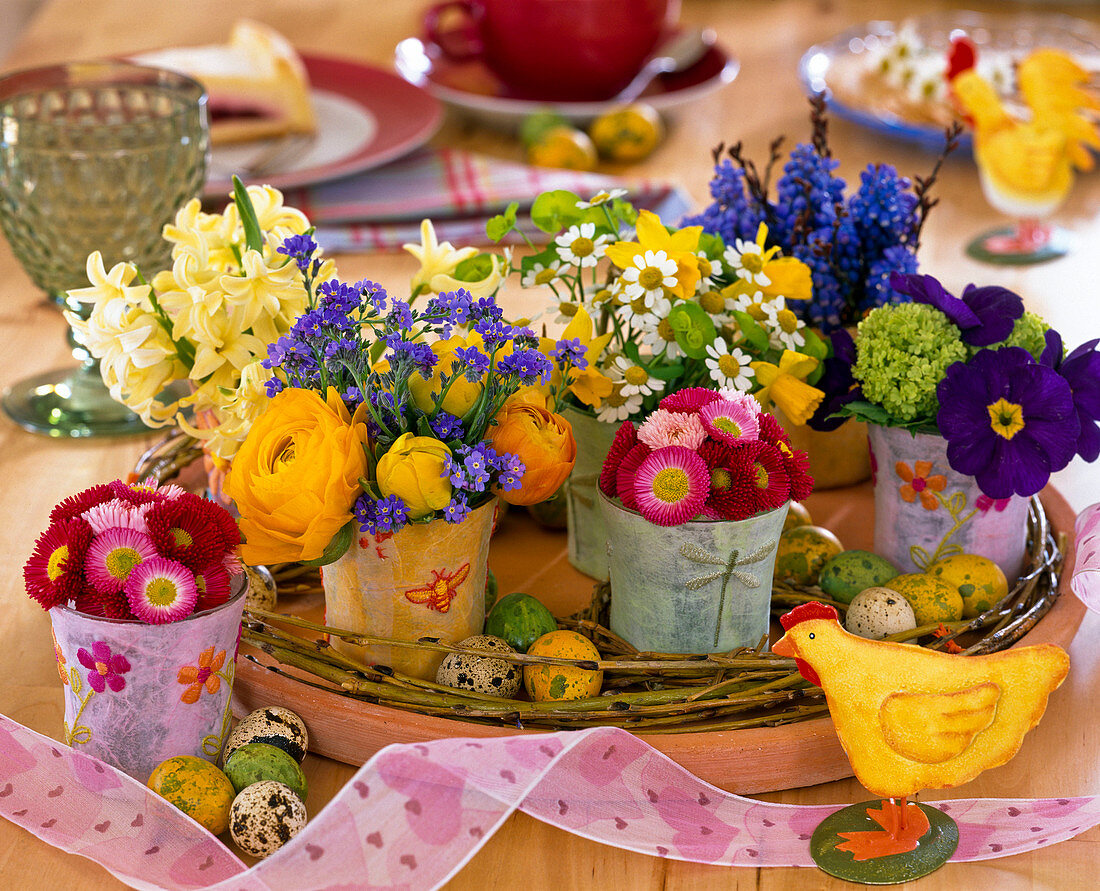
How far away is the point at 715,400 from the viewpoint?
611 mm

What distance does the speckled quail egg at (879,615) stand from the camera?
65 cm

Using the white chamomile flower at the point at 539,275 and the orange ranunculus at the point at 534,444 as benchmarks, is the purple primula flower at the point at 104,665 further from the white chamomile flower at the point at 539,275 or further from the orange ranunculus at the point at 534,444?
the white chamomile flower at the point at 539,275

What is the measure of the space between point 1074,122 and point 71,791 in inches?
38.3

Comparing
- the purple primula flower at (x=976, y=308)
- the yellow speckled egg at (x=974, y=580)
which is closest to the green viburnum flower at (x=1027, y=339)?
the purple primula flower at (x=976, y=308)

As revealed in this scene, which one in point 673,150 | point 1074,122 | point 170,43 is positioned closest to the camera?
point 1074,122

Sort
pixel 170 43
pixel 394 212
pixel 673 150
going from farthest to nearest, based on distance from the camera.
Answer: pixel 170 43 → pixel 673 150 → pixel 394 212

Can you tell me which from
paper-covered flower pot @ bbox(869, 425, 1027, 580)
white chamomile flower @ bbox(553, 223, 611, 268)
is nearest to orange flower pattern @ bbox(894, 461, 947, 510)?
paper-covered flower pot @ bbox(869, 425, 1027, 580)

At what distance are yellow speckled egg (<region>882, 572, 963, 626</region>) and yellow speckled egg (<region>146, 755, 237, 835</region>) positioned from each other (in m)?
0.36

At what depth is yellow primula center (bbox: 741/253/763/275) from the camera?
27.6 inches

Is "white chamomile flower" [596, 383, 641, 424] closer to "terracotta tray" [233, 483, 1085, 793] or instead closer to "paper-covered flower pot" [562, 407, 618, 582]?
"paper-covered flower pot" [562, 407, 618, 582]

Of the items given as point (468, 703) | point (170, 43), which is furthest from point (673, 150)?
point (468, 703)

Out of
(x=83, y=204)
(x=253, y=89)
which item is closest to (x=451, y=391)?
(x=83, y=204)

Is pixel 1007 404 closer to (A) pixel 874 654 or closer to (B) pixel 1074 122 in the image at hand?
(A) pixel 874 654

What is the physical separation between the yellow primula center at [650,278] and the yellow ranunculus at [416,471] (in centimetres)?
16
